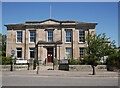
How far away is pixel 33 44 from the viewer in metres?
32.4

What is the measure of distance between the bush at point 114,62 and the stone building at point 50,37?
9382mm

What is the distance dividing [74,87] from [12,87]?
3.78 metres

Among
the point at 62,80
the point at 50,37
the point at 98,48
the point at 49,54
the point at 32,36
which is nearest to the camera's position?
the point at 62,80

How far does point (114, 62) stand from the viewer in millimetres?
22375

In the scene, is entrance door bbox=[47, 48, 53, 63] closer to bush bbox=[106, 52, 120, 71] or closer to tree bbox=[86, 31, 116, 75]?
tree bbox=[86, 31, 116, 75]

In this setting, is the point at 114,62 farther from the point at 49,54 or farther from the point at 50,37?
the point at 50,37

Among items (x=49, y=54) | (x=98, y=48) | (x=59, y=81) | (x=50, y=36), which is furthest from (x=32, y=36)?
(x=59, y=81)

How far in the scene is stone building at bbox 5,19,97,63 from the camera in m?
32.0

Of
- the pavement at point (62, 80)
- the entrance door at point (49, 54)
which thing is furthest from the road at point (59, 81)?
the entrance door at point (49, 54)

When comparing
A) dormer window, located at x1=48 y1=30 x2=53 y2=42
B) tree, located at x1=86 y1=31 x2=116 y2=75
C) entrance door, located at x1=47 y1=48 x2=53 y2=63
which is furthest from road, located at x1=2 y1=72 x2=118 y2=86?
dormer window, located at x1=48 y1=30 x2=53 y2=42

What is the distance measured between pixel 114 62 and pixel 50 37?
14.4m

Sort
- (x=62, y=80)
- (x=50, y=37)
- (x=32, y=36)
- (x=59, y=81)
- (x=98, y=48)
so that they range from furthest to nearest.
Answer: (x=32, y=36), (x=50, y=37), (x=98, y=48), (x=62, y=80), (x=59, y=81)

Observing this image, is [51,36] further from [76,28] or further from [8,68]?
[8,68]

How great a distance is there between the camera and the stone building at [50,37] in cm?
3195
